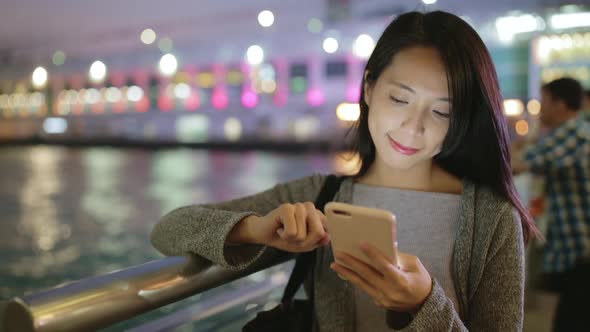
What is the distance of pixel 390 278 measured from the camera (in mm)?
769

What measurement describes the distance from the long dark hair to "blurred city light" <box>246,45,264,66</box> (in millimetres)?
20158

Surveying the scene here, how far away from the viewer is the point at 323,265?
117 cm

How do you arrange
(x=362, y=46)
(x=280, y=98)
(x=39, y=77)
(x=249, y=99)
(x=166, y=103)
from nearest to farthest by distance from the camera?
(x=362, y=46) < (x=280, y=98) < (x=249, y=99) < (x=166, y=103) < (x=39, y=77)

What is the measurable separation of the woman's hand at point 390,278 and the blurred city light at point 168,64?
2358 centimetres

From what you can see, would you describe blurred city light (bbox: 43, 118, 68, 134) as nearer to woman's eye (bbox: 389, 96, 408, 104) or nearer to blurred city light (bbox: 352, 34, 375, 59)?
blurred city light (bbox: 352, 34, 375, 59)

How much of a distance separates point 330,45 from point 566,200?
1763cm

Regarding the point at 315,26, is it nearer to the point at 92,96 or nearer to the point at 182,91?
the point at 182,91

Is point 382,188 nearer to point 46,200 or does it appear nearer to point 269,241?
point 269,241

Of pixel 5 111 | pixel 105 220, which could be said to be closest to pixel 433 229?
pixel 105 220

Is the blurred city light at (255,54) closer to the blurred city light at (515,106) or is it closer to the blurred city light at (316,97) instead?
the blurred city light at (316,97)

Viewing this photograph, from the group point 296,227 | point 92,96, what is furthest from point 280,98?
point 296,227

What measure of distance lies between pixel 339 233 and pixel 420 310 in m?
0.19

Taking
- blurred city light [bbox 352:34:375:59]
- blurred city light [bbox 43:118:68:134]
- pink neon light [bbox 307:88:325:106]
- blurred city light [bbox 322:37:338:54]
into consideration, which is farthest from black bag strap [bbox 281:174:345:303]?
blurred city light [bbox 43:118:68:134]

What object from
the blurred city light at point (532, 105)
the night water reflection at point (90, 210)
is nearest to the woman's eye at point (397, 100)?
the night water reflection at point (90, 210)
